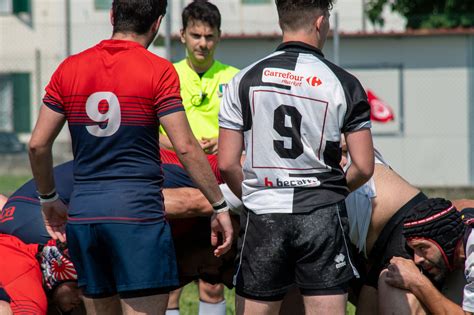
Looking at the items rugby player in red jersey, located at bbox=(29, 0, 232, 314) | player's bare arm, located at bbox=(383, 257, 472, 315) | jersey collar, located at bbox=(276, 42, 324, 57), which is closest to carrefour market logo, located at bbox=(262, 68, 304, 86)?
jersey collar, located at bbox=(276, 42, 324, 57)

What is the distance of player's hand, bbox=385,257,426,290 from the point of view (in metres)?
Answer: 4.45

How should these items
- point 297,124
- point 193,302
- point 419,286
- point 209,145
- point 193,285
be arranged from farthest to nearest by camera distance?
point 193,285 < point 193,302 < point 209,145 < point 419,286 < point 297,124

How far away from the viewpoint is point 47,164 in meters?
4.29

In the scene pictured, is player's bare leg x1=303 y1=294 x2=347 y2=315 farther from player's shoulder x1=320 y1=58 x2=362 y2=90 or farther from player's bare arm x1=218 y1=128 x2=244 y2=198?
player's shoulder x1=320 y1=58 x2=362 y2=90

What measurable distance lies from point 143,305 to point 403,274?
4.28ft

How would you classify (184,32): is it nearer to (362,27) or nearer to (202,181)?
(202,181)

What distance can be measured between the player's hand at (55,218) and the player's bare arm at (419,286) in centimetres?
166

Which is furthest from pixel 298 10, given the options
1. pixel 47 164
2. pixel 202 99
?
pixel 202 99

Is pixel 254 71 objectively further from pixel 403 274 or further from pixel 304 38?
pixel 403 274

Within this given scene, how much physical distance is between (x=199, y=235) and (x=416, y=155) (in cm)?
1161

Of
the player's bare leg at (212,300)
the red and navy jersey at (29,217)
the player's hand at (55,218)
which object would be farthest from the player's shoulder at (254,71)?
the player's bare leg at (212,300)

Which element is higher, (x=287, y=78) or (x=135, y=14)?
(x=135, y=14)

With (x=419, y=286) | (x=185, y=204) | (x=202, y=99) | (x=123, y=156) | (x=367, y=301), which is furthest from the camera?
(x=202, y=99)

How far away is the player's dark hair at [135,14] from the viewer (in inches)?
164
